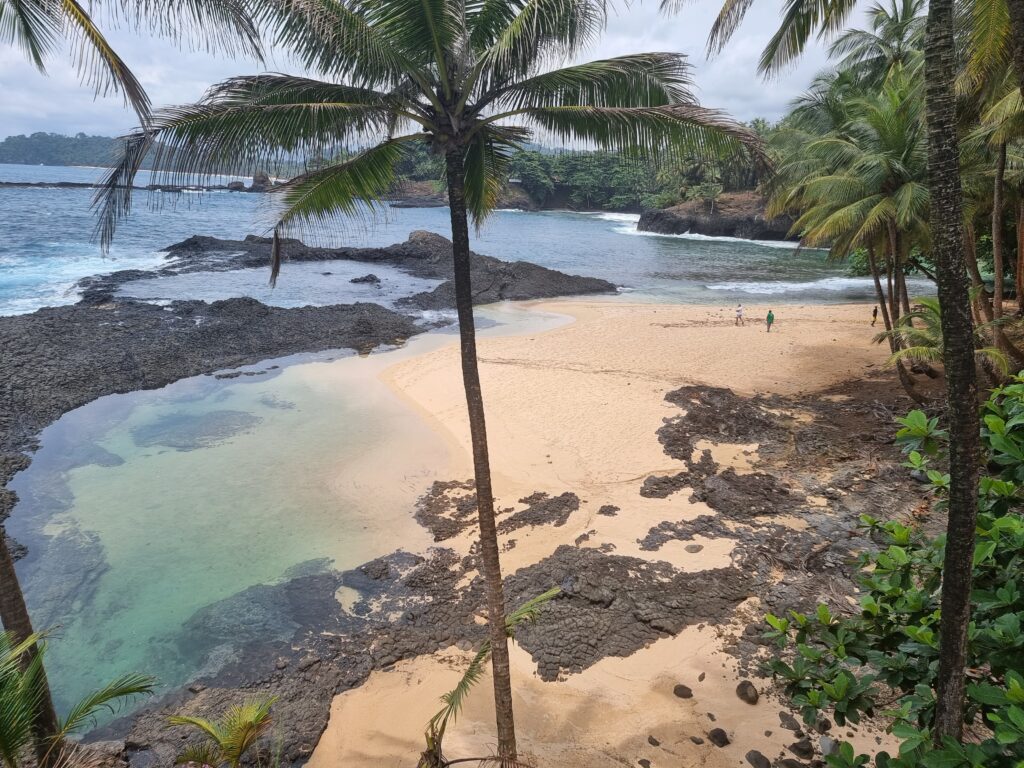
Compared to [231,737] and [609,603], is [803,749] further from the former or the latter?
[231,737]

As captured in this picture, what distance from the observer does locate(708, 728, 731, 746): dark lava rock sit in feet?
18.9

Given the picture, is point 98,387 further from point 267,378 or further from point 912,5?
point 912,5

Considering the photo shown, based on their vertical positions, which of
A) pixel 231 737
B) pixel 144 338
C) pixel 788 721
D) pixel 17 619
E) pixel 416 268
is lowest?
pixel 788 721

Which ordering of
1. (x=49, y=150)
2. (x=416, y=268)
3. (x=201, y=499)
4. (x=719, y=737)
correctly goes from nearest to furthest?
(x=719, y=737), (x=201, y=499), (x=416, y=268), (x=49, y=150)

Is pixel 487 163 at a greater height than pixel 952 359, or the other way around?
pixel 487 163

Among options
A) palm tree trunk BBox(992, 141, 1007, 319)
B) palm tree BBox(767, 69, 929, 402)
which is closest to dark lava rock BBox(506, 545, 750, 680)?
palm tree BBox(767, 69, 929, 402)

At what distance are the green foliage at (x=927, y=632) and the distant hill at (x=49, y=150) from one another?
135726 mm

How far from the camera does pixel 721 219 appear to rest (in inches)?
2662

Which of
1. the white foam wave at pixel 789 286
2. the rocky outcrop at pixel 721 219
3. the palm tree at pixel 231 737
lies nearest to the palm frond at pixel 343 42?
the palm tree at pixel 231 737

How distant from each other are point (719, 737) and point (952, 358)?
14.4ft

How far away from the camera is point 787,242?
63812 millimetres

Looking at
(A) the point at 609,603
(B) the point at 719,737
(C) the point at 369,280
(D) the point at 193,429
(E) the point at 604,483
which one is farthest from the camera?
(C) the point at 369,280

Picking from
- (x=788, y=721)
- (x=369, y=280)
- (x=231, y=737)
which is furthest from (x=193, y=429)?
(x=369, y=280)

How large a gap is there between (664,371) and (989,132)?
30.8 ft
